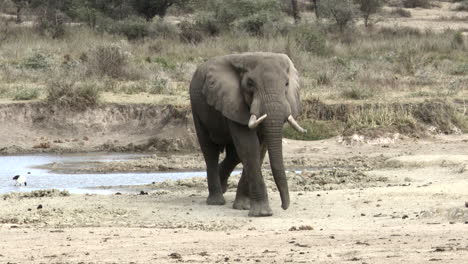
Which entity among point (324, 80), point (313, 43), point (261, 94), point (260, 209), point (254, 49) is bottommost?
point (313, 43)

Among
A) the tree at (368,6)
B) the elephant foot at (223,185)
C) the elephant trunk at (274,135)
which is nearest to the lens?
the elephant trunk at (274,135)

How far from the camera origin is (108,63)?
3003cm

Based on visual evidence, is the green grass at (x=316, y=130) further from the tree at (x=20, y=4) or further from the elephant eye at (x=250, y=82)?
the tree at (x=20, y=4)

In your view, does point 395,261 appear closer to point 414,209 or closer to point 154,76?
point 414,209

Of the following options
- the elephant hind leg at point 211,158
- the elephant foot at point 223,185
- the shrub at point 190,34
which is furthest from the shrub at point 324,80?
the elephant hind leg at point 211,158

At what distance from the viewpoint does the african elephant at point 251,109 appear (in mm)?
13250

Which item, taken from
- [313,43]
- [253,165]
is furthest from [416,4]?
[253,165]

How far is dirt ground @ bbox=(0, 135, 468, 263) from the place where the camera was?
10.0m

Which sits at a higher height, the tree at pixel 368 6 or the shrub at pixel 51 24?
the shrub at pixel 51 24

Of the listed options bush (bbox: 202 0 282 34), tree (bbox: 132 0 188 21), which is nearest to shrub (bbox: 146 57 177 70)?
bush (bbox: 202 0 282 34)

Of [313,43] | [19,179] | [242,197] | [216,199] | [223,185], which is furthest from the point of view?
[313,43]

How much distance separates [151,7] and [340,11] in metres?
9.54

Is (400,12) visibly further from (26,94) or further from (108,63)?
(26,94)

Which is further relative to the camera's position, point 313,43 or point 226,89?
point 313,43
